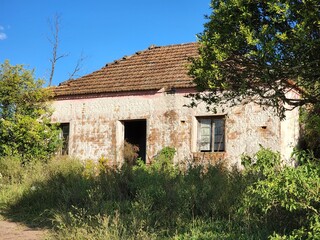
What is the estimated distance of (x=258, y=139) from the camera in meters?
13.6

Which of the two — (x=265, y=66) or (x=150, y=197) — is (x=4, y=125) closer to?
(x=150, y=197)

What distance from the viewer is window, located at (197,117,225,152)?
14414 millimetres

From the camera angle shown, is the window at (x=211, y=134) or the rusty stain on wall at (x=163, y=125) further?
the window at (x=211, y=134)

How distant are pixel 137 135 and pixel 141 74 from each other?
10.0 ft

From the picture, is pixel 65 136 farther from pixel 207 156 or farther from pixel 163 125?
pixel 207 156

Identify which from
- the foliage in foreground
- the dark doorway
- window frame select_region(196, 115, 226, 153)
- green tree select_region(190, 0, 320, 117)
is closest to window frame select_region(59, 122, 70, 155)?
the dark doorway

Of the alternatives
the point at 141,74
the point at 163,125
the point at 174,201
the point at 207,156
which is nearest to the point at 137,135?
the point at 141,74

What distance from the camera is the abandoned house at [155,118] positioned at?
13859 mm

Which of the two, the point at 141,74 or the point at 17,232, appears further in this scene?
the point at 141,74

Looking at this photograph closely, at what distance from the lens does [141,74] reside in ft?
54.4

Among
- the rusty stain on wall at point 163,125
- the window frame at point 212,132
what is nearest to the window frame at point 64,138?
the rusty stain on wall at point 163,125

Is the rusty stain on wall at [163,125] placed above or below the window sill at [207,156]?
above

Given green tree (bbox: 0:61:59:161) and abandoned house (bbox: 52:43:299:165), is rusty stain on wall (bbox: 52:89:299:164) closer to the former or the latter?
abandoned house (bbox: 52:43:299:165)

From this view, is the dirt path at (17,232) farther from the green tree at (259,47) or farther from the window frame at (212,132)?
the window frame at (212,132)
